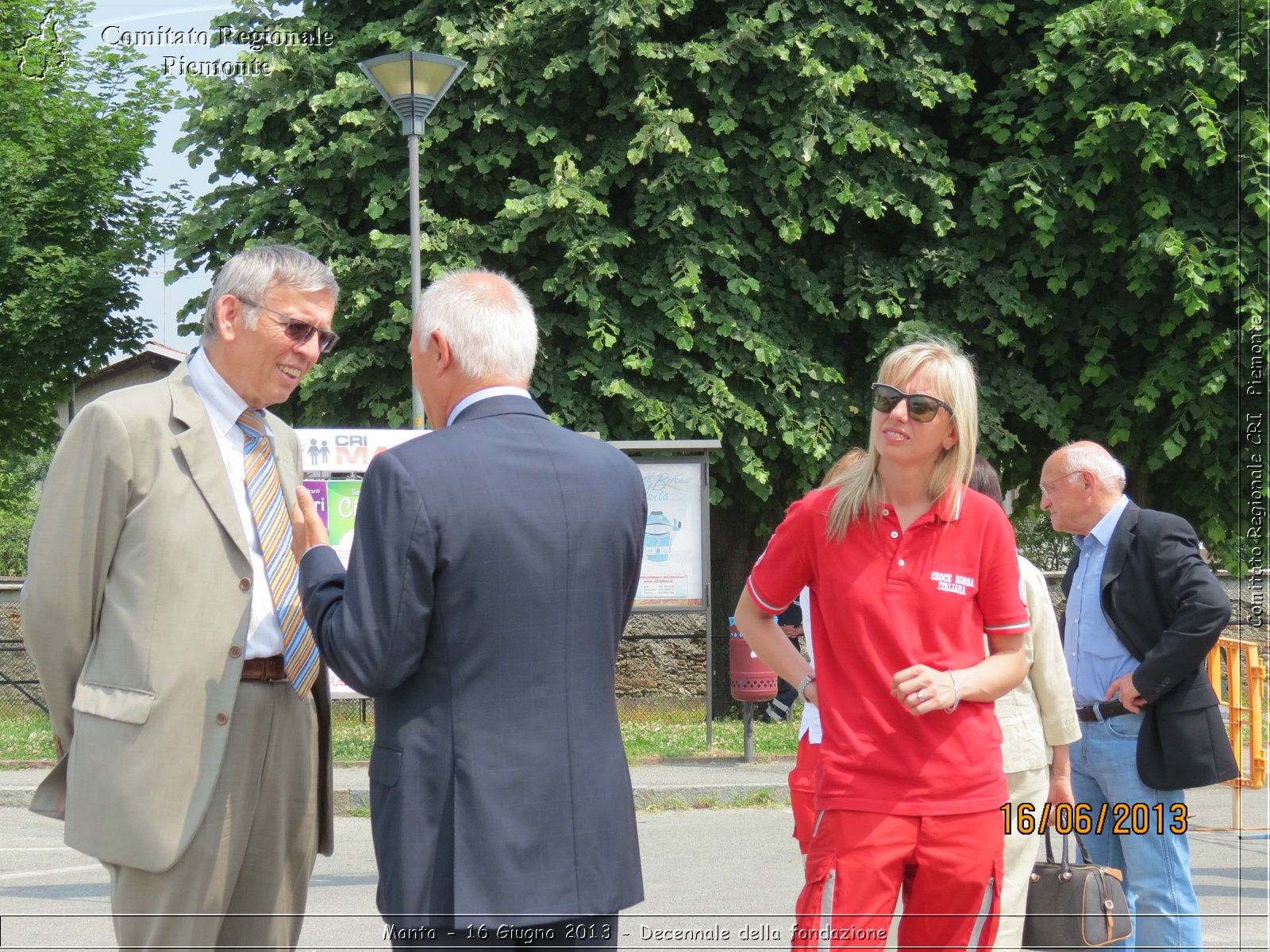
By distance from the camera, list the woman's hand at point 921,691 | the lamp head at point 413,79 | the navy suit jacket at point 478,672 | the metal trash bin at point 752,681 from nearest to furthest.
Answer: the navy suit jacket at point 478,672
the woman's hand at point 921,691
the lamp head at point 413,79
the metal trash bin at point 752,681

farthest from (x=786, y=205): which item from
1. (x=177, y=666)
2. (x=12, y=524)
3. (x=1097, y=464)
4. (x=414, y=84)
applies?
(x=12, y=524)

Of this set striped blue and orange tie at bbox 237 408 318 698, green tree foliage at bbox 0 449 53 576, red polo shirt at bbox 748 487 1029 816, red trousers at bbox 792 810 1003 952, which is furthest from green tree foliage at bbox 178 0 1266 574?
green tree foliage at bbox 0 449 53 576

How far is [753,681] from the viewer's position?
11.2 metres

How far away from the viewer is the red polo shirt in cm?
317

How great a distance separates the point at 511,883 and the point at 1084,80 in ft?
42.7

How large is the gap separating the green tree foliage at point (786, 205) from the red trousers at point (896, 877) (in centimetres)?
1060

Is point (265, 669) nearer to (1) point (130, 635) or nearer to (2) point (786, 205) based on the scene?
(1) point (130, 635)

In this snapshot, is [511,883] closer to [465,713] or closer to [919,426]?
[465,713]

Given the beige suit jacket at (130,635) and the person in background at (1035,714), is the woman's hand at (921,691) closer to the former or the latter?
the person in background at (1035,714)

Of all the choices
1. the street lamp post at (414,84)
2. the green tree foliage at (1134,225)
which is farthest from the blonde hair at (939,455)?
the green tree foliage at (1134,225)

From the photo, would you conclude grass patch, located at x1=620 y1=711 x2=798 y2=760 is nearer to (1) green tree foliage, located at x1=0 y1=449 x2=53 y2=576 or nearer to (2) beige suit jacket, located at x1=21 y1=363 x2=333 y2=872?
(2) beige suit jacket, located at x1=21 y1=363 x2=333 y2=872

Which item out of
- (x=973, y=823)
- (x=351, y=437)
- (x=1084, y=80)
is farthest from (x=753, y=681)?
(x=973, y=823)

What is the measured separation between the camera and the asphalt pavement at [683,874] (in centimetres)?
612

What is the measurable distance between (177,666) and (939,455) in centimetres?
191
